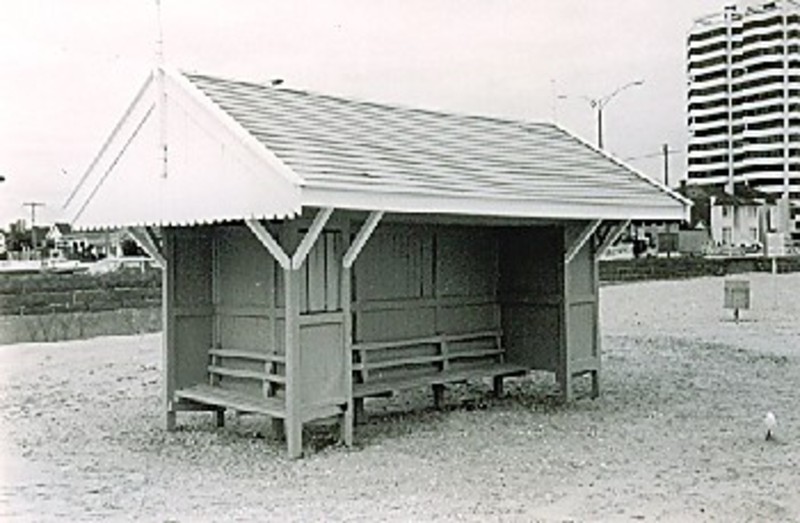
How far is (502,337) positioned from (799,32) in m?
78.4

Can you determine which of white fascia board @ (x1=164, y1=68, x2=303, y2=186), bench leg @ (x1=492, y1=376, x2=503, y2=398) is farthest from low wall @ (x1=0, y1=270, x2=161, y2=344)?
white fascia board @ (x1=164, y1=68, x2=303, y2=186)

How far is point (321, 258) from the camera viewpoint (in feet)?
28.3

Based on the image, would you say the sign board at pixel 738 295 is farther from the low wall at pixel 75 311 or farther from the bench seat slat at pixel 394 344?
the bench seat slat at pixel 394 344

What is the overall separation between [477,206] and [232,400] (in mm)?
2821

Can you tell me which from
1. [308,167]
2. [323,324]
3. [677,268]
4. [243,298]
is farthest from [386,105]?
[677,268]

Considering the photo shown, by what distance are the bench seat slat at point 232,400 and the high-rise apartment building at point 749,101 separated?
69731 millimetres

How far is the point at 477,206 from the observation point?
29.6ft

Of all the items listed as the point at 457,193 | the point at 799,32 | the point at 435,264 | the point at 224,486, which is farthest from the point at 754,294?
the point at 799,32

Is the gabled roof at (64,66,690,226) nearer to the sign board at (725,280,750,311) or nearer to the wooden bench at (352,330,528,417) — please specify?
the wooden bench at (352,330,528,417)

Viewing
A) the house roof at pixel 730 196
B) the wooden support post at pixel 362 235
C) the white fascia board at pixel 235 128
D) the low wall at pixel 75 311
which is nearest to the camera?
the white fascia board at pixel 235 128

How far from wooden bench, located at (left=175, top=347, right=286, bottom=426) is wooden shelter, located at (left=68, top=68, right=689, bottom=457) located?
0.9 inches

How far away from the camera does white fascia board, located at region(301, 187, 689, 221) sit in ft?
25.5

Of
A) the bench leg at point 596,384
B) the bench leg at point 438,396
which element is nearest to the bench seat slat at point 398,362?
the bench leg at point 438,396

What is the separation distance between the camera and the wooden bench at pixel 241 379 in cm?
881
